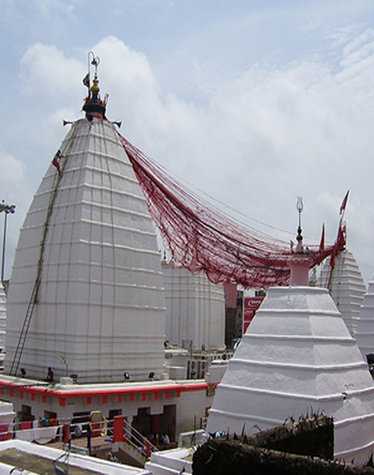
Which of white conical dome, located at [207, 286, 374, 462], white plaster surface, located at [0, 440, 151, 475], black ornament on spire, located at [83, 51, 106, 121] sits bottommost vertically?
white plaster surface, located at [0, 440, 151, 475]

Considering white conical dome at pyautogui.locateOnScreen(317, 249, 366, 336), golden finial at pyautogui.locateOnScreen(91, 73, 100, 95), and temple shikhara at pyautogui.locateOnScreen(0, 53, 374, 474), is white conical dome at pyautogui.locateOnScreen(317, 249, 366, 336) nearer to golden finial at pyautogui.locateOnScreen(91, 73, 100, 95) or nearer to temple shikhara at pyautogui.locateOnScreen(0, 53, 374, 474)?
temple shikhara at pyautogui.locateOnScreen(0, 53, 374, 474)

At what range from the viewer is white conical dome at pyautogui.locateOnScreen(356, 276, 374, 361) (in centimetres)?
2374

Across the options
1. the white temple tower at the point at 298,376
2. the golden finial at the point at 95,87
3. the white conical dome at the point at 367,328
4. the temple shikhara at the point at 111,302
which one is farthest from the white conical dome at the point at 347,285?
the white temple tower at the point at 298,376

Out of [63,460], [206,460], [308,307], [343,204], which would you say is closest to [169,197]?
[343,204]

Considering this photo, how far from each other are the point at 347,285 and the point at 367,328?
431 inches

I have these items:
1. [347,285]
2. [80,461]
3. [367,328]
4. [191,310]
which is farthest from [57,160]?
[347,285]

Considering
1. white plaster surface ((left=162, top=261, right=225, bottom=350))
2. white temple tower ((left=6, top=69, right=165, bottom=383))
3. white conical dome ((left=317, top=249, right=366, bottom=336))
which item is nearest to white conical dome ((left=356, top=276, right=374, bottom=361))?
white temple tower ((left=6, top=69, right=165, bottom=383))

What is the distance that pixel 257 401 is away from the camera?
13391 mm

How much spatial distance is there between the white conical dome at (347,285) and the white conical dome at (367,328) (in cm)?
981

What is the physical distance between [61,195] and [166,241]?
6912mm

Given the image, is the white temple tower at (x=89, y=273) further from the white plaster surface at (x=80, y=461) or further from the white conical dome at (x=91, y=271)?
the white plaster surface at (x=80, y=461)

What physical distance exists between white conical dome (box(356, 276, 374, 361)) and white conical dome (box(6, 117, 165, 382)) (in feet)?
28.4

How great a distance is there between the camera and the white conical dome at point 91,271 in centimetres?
2253

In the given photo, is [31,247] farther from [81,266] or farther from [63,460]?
[63,460]
